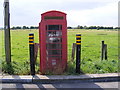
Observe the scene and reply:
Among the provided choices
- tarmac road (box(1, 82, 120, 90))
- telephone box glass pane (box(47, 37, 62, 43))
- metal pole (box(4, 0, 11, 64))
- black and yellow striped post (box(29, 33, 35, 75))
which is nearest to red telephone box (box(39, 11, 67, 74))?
telephone box glass pane (box(47, 37, 62, 43))

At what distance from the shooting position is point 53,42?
7090 millimetres

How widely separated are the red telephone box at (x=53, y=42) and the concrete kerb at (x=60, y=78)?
474mm

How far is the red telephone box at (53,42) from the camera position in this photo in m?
6.93

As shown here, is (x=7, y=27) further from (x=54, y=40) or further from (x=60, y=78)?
(x=60, y=78)

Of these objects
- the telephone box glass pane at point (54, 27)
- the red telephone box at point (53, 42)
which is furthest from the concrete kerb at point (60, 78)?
the telephone box glass pane at point (54, 27)

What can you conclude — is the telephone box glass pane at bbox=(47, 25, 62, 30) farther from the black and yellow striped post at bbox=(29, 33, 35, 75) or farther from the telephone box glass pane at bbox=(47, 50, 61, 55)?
the telephone box glass pane at bbox=(47, 50, 61, 55)

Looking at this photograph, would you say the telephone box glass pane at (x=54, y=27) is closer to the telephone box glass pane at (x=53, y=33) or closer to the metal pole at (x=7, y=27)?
the telephone box glass pane at (x=53, y=33)

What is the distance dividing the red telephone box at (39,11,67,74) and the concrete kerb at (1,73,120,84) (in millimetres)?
474

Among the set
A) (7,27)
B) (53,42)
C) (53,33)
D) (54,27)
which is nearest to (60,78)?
(53,42)

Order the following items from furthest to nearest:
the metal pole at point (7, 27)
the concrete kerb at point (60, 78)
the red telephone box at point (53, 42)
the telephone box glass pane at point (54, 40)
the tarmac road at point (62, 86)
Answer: the metal pole at point (7, 27) < the telephone box glass pane at point (54, 40) < the red telephone box at point (53, 42) < the concrete kerb at point (60, 78) < the tarmac road at point (62, 86)

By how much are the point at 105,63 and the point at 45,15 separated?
120 inches

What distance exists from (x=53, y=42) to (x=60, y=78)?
1.31 meters

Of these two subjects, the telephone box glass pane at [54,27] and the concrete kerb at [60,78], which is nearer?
the concrete kerb at [60,78]

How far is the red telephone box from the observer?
693cm
